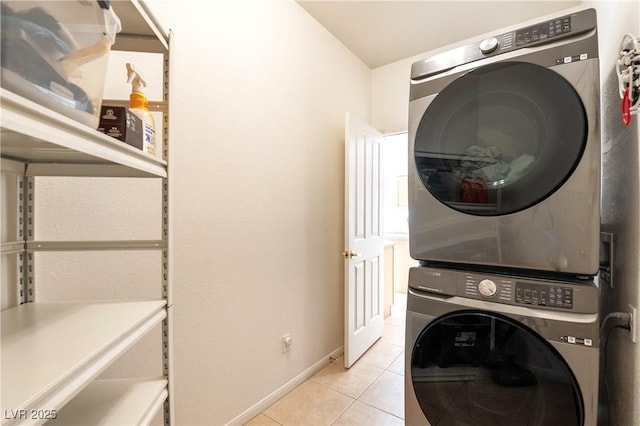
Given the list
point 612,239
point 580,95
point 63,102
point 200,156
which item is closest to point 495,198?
point 580,95

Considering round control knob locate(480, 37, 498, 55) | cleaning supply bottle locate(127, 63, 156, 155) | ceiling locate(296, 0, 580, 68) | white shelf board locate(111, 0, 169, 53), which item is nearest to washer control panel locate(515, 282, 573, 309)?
round control knob locate(480, 37, 498, 55)

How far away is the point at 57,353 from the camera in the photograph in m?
0.55

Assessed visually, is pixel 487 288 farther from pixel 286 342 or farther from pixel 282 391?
→ pixel 282 391

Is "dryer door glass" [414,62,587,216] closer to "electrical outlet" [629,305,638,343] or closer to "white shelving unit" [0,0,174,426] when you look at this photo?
"electrical outlet" [629,305,638,343]

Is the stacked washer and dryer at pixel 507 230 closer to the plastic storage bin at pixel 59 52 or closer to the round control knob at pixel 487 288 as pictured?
the round control knob at pixel 487 288

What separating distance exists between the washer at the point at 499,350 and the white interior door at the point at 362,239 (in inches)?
42.5

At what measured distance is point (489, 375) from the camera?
3.26ft

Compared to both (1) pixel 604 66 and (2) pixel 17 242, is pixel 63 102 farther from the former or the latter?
(1) pixel 604 66

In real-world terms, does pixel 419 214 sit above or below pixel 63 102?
below

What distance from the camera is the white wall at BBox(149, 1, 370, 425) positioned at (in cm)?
138

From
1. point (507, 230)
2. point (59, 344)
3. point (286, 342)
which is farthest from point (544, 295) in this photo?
point (286, 342)

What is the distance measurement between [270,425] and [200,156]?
1.59 metres

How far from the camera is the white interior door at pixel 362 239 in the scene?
86.4 inches

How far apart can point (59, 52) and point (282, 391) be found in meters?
2.05
